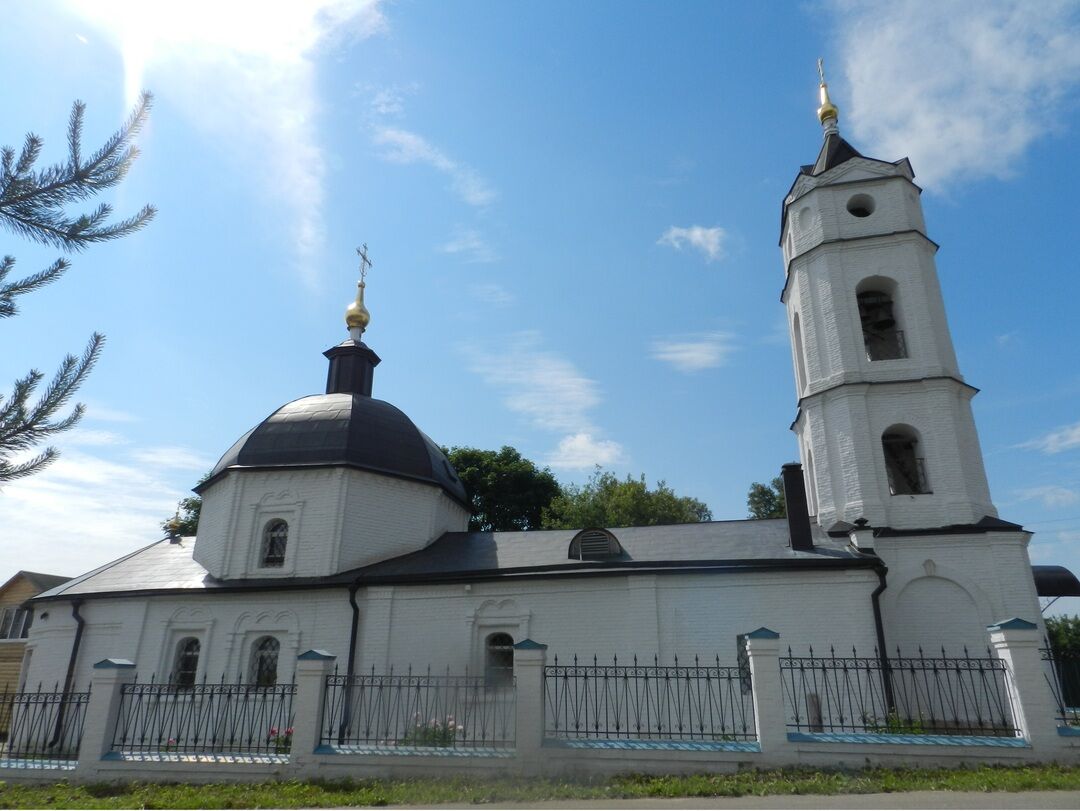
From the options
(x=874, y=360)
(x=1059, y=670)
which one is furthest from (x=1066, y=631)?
(x=1059, y=670)

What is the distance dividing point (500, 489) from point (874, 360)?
2017 centimetres

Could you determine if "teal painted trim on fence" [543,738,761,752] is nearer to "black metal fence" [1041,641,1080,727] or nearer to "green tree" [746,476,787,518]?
"black metal fence" [1041,641,1080,727]

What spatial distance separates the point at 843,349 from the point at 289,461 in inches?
524

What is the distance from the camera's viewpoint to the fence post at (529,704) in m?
8.45

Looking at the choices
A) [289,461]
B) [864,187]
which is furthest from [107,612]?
[864,187]

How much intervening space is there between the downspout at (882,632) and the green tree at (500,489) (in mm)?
20333

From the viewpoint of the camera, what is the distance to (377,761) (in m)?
8.74

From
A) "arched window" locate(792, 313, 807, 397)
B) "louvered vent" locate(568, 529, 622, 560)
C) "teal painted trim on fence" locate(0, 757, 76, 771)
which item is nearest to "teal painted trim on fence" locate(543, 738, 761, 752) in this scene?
"louvered vent" locate(568, 529, 622, 560)

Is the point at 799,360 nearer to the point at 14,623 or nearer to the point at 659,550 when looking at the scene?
the point at 659,550

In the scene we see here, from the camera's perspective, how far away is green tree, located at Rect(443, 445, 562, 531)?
3238cm

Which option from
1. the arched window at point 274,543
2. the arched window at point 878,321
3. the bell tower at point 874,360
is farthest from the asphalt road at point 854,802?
the arched window at point 878,321

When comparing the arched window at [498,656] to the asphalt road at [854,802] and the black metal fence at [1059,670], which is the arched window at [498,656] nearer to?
the asphalt road at [854,802]

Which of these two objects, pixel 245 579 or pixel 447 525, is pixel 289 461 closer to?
pixel 245 579

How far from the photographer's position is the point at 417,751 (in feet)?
28.8
